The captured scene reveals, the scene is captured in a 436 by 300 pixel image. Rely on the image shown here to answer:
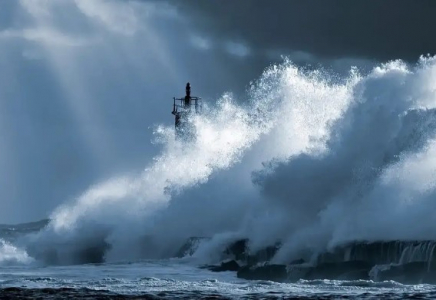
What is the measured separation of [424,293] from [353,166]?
1048 centimetres

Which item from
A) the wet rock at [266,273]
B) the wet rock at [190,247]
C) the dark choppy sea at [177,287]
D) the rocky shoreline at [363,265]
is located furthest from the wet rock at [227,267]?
the wet rock at [190,247]

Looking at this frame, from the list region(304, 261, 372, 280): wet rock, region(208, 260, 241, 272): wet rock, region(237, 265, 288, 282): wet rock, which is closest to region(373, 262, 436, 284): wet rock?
region(304, 261, 372, 280): wet rock

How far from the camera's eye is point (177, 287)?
76.4 feet

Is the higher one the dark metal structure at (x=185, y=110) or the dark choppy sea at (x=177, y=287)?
the dark metal structure at (x=185, y=110)

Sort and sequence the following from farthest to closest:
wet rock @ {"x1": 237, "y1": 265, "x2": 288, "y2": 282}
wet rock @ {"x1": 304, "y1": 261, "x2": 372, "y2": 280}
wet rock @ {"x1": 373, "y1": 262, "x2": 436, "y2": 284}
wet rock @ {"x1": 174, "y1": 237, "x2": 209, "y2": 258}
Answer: wet rock @ {"x1": 174, "y1": 237, "x2": 209, "y2": 258} < wet rock @ {"x1": 237, "y1": 265, "x2": 288, "y2": 282} < wet rock @ {"x1": 304, "y1": 261, "x2": 372, "y2": 280} < wet rock @ {"x1": 373, "y1": 262, "x2": 436, "y2": 284}

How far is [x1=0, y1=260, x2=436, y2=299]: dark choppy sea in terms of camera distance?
68.2 feet

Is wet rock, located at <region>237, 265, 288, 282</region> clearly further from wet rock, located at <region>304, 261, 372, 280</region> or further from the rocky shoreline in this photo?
wet rock, located at <region>304, 261, 372, 280</region>

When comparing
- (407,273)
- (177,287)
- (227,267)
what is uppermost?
(227,267)

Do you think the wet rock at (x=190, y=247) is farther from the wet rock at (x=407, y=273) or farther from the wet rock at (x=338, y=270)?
the wet rock at (x=407, y=273)

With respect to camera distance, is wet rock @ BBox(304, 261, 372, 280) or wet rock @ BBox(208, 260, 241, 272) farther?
wet rock @ BBox(208, 260, 241, 272)

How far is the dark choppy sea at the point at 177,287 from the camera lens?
20.8 m

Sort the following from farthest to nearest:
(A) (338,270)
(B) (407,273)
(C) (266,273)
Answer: (C) (266,273), (A) (338,270), (B) (407,273)

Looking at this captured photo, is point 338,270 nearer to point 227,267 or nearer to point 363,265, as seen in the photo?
point 363,265

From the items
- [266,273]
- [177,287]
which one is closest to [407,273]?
[266,273]
